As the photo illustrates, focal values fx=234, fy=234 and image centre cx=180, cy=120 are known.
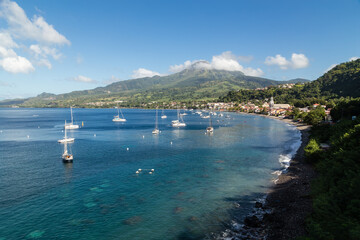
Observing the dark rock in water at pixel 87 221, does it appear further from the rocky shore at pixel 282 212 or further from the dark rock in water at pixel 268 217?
the dark rock in water at pixel 268 217

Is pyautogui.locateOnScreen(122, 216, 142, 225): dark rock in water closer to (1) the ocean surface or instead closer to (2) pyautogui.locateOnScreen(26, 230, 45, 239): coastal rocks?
(1) the ocean surface

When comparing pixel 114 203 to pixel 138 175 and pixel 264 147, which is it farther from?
pixel 264 147

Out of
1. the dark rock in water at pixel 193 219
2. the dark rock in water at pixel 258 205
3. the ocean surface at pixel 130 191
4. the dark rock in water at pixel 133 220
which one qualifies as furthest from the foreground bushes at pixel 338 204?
the dark rock in water at pixel 133 220

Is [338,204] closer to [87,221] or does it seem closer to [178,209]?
[178,209]

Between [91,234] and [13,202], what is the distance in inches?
597

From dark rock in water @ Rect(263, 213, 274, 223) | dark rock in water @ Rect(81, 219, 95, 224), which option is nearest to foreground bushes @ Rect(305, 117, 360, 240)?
dark rock in water @ Rect(263, 213, 274, 223)

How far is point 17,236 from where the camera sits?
2398cm

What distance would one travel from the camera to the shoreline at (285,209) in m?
23.8

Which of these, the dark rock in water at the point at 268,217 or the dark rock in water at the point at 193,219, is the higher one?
the dark rock in water at the point at 268,217

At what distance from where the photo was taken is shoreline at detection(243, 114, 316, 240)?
23.8 m

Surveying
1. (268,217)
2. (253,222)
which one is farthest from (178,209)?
(268,217)

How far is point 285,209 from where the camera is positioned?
2880 cm

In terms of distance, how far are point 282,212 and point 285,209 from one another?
93cm

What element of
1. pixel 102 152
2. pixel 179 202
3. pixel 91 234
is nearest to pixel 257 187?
pixel 179 202
